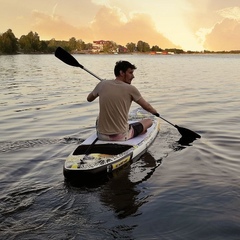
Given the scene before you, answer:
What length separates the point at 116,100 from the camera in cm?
755

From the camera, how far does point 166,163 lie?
824 cm

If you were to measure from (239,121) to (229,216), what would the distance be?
7959 millimetres

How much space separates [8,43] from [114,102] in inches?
5598

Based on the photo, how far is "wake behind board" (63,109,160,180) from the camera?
6.77 meters

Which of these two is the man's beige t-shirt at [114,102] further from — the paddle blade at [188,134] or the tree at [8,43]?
the tree at [8,43]

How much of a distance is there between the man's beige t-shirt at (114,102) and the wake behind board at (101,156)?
0.36 m

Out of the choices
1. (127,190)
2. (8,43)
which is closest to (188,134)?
(127,190)

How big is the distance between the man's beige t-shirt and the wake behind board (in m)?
0.36

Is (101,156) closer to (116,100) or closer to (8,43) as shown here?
(116,100)

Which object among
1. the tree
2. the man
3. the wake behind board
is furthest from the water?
the tree

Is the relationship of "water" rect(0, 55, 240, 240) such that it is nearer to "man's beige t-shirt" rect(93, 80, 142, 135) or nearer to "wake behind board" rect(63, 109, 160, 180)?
"wake behind board" rect(63, 109, 160, 180)

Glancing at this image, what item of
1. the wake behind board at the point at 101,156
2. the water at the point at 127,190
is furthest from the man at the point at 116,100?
the water at the point at 127,190

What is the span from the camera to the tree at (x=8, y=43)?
5458 inches

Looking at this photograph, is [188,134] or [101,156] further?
[188,134]
